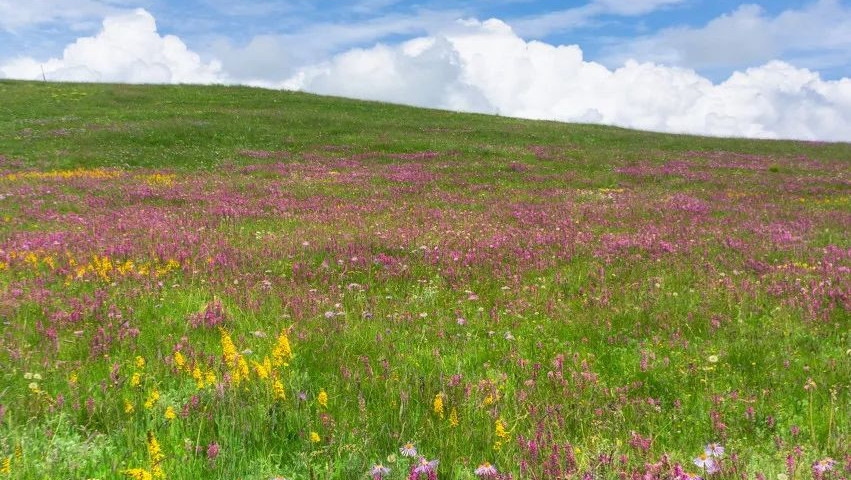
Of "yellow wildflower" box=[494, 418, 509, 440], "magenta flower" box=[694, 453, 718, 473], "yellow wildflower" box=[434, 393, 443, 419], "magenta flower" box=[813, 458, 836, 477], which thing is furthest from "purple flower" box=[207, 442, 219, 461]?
"magenta flower" box=[813, 458, 836, 477]

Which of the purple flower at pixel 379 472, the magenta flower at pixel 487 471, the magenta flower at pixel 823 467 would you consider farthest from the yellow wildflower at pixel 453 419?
the magenta flower at pixel 823 467

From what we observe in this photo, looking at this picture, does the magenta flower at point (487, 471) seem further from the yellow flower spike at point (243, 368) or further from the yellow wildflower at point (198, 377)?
the yellow wildflower at point (198, 377)

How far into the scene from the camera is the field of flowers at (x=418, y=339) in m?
3.22

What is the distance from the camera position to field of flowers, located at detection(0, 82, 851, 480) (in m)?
3.22

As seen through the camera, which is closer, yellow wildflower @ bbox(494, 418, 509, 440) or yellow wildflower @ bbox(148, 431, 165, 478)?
yellow wildflower @ bbox(148, 431, 165, 478)

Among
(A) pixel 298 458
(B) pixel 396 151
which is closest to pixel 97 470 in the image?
(A) pixel 298 458

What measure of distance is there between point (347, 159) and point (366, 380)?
26.3 m

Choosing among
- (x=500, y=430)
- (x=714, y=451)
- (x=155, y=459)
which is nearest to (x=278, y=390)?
(x=155, y=459)

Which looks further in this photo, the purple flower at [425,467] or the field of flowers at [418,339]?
the field of flowers at [418,339]

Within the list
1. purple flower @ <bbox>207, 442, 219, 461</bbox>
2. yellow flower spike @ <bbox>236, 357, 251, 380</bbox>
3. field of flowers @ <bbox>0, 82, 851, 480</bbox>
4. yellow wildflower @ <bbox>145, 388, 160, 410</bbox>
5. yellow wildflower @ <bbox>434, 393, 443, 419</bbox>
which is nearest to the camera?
purple flower @ <bbox>207, 442, 219, 461</bbox>

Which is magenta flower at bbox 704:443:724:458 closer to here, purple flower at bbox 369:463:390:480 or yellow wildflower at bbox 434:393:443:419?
yellow wildflower at bbox 434:393:443:419

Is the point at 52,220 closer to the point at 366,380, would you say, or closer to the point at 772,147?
the point at 366,380

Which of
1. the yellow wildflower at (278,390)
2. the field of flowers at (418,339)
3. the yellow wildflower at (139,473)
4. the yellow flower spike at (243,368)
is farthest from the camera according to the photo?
the yellow flower spike at (243,368)

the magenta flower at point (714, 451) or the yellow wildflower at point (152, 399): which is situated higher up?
Result: the magenta flower at point (714, 451)
